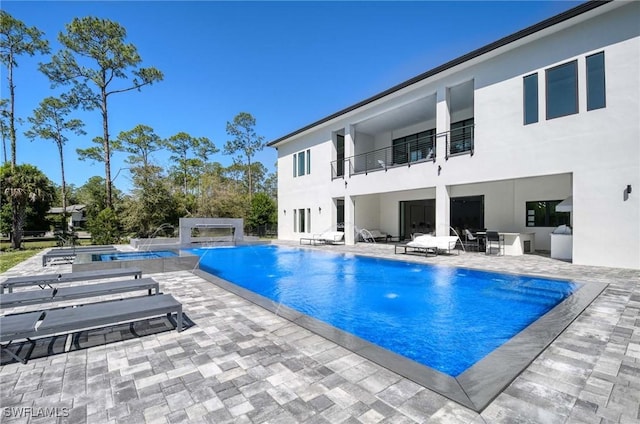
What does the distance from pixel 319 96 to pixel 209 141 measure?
57.3 feet

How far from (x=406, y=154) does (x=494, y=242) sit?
829cm

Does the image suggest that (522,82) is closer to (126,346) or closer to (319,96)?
(126,346)

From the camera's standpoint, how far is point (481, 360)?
10.8 ft

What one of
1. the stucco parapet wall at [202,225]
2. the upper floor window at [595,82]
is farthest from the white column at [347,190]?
the upper floor window at [595,82]

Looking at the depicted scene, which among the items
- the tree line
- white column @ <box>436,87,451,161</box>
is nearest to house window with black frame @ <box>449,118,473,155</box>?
white column @ <box>436,87,451,161</box>

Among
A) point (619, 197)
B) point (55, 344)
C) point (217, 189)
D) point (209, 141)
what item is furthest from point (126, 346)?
point (209, 141)

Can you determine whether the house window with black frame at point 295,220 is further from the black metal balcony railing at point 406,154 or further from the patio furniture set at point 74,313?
the patio furniture set at point 74,313

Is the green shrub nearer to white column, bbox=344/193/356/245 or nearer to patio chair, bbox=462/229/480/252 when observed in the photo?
white column, bbox=344/193/356/245

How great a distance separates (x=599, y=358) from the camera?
3.20 meters

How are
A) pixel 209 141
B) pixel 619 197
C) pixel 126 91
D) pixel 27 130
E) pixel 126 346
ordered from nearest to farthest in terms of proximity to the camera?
pixel 126 346, pixel 619 197, pixel 126 91, pixel 27 130, pixel 209 141

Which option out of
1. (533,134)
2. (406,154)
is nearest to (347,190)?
(406,154)

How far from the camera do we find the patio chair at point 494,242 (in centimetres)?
1188

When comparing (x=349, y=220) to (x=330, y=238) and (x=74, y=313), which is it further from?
(x=74, y=313)

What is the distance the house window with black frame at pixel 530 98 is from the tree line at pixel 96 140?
67.8ft
